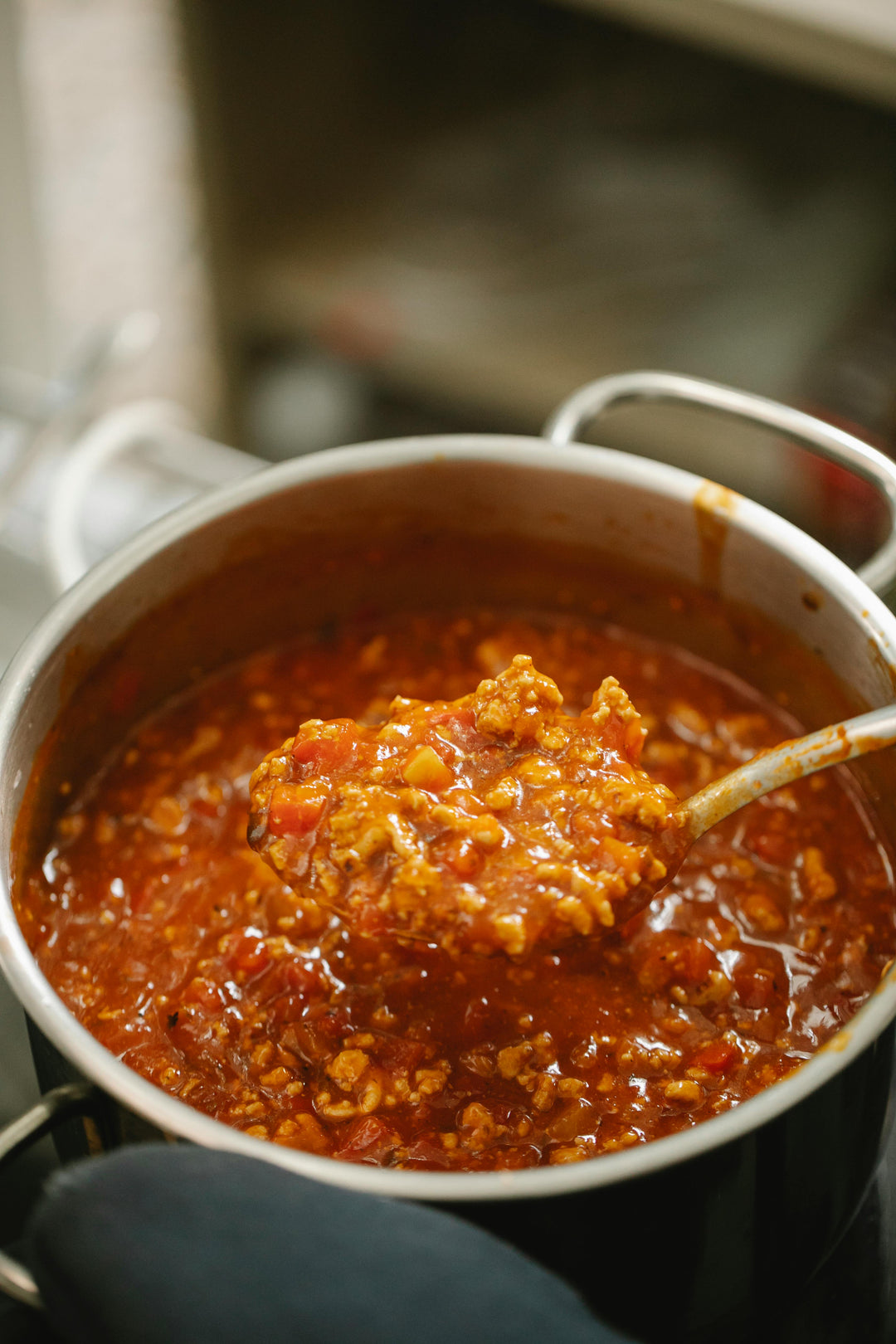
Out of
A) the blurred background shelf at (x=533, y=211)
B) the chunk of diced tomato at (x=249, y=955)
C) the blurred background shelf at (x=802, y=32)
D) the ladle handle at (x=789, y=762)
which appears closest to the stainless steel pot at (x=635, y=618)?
the ladle handle at (x=789, y=762)

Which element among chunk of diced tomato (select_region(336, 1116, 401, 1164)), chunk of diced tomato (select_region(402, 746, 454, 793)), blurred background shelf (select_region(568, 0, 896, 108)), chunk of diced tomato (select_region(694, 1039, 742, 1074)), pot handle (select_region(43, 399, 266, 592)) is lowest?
chunk of diced tomato (select_region(336, 1116, 401, 1164))

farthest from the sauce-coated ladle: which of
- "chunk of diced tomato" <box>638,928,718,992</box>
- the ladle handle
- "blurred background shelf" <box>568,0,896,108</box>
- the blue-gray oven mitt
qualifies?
"blurred background shelf" <box>568,0,896,108</box>

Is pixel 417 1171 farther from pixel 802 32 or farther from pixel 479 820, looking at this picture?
pixel 802 32

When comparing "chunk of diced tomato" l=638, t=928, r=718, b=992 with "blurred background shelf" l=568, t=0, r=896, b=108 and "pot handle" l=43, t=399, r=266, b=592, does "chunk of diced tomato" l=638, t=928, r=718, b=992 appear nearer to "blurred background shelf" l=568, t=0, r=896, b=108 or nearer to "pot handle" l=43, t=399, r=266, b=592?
"pot handle" l=43, t=399, r=266, b=592

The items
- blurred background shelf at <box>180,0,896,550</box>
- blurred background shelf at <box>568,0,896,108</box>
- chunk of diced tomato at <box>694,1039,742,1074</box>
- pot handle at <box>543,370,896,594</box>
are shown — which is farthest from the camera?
blurred background shelf at <box>180,0,896,550</box>

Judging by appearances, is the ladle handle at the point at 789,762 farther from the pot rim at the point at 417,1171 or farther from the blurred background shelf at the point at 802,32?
the blurred background shelf at the point at 802,32
